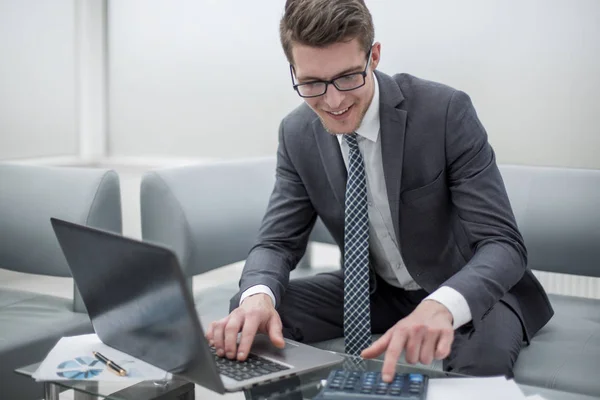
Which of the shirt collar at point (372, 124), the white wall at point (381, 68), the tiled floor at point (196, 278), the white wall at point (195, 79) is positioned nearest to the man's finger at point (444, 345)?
the shirt collar at point (372, 124)

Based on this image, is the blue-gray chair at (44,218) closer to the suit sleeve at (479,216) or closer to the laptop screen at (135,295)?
the laptop screen at (135,295)

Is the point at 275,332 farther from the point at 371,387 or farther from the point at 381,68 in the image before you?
the point at 381,68

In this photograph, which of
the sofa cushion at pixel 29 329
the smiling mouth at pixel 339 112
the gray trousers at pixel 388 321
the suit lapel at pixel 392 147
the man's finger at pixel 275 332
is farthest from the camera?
the sofa cushion at pixel 29 329

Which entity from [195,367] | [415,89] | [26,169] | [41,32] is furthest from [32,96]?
[195,367]

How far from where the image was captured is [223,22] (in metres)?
3.99

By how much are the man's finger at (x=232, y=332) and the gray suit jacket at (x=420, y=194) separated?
0.97ft

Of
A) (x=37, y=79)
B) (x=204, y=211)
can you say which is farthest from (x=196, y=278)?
(x=204, y=211)

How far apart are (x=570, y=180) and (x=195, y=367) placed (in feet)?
5.37

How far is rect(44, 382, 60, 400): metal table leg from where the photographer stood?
144 centimetres

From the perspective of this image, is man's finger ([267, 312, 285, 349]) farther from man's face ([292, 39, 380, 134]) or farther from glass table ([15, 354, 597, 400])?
man's face ([292, 39, 380, 134])

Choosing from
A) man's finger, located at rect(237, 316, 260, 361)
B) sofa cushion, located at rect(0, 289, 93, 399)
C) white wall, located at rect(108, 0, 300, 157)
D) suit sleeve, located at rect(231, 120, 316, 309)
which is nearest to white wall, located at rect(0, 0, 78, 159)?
white wall, located at rect(108, 0, 300, 157)

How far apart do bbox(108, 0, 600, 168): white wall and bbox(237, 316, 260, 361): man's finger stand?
6.59 ft

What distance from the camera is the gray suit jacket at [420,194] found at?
1892 mm

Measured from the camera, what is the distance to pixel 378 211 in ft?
6.77
